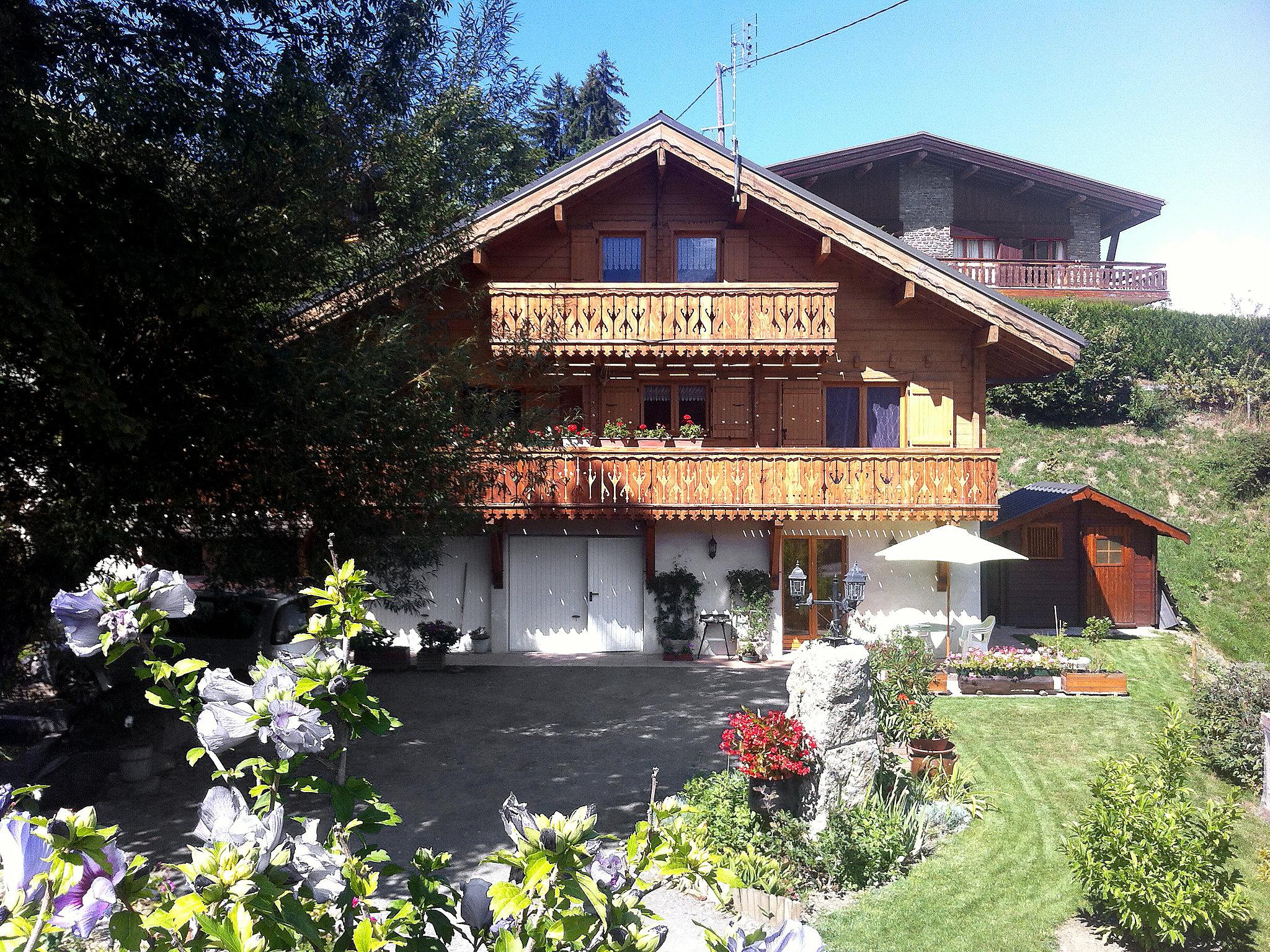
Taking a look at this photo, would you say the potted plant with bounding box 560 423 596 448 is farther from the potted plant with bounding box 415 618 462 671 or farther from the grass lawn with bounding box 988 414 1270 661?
the grass lawn with bounding box 988 414 1270 661

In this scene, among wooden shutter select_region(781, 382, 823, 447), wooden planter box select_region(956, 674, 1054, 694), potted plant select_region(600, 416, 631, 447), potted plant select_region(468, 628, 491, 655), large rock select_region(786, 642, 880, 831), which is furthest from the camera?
wooden shutter select_region(781, 382, 823, 447)

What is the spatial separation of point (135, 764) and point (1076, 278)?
34.0 meters

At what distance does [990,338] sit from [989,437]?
12.1 metres

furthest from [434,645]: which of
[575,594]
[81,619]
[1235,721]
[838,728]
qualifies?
[81,619]

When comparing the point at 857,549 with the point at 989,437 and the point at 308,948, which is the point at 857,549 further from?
the point at 308,948

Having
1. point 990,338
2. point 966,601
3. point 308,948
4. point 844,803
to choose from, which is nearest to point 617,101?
point 990,338

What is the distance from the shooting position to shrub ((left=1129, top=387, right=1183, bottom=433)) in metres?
28.8

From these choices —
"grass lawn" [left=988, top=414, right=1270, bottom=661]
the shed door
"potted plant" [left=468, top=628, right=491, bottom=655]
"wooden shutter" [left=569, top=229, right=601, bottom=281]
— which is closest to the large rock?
"potted plant" [left=468, top=628, right=491, bottom=655]

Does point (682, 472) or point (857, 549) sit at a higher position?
point (682, 472)

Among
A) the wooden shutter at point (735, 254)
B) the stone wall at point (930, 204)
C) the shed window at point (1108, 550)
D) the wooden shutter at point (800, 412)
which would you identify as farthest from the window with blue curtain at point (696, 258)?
the stone wall at point (930, 204)

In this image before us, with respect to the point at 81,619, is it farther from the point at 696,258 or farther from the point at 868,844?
the point at 696,258

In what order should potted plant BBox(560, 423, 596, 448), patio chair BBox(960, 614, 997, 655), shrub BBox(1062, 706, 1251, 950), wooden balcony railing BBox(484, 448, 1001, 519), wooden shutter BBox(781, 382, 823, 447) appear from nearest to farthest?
shrub BBox(1062, 706, 1251, 950), patio chair BBox(960, 614, 997, 655), potted plant BBox(560, 423, 596, 448), wooden balcony railing BBox(484, 448, 1001, 519), wooden shutter BBox(781, 382, 823, 447)

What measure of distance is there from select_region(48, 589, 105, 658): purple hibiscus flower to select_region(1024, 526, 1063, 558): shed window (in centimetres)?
2058

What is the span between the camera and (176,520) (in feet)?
29.0
